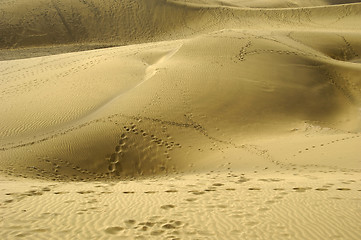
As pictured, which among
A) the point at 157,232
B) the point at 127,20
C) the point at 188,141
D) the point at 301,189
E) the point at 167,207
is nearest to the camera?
the point at 157,232

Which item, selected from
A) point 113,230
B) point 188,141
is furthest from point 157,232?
point 188,141

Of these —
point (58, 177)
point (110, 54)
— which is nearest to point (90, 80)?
point (110, 54)

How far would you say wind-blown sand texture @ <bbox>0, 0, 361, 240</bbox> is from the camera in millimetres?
4477

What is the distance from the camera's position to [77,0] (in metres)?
29.9

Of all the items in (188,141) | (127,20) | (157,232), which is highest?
(127,20)

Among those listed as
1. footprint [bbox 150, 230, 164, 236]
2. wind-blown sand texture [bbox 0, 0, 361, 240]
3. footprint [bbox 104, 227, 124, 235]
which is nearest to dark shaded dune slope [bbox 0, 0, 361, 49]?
wind-blown sand texture [bbox 0, 0, 361, 240]

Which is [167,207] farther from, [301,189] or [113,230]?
[301,189]

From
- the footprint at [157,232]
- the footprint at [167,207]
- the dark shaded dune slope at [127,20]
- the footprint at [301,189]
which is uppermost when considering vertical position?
the dark shaded dune slope at [127,20]

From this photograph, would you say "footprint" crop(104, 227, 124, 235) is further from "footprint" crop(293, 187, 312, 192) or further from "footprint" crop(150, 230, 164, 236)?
"footprint" crop(293, 187, 312, 192)

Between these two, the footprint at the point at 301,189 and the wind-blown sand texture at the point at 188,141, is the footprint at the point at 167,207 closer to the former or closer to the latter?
the wind-blown sand texture at the point at 188,141

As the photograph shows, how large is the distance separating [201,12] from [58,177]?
24944 mm

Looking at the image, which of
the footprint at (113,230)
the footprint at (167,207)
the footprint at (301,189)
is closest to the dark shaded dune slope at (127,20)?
the footprint at (301,189)

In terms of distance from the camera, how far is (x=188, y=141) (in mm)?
9086

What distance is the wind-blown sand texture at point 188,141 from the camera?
448 centimetres
